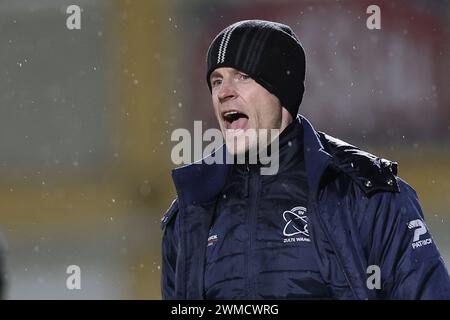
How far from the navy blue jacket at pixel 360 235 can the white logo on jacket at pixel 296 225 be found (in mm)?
33

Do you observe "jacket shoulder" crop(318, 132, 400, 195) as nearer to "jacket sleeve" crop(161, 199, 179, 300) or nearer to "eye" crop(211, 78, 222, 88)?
"eye" crop(211, 78, 222, 88)

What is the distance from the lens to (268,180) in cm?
295

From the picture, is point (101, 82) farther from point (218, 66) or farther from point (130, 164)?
point (218, 66)

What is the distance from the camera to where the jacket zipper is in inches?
111

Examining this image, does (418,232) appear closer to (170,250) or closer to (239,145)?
(239,145)

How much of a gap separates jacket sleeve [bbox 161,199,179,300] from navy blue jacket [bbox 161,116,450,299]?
0.12 metres

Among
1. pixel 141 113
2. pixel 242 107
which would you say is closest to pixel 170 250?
pixel 242 107

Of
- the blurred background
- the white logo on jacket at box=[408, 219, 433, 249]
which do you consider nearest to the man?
the white logo on jacket at box=[408, 219, 433, 249]

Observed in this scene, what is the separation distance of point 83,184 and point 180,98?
0.90 meters

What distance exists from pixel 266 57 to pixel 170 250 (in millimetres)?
605

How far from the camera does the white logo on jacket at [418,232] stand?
276cm

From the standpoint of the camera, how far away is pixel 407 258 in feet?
9.01

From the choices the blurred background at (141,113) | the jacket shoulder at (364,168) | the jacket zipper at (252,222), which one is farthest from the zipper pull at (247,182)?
the blurred background at (141,113)

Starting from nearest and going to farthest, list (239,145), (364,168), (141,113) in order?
(364,168) → (239,145) → (141,113)
